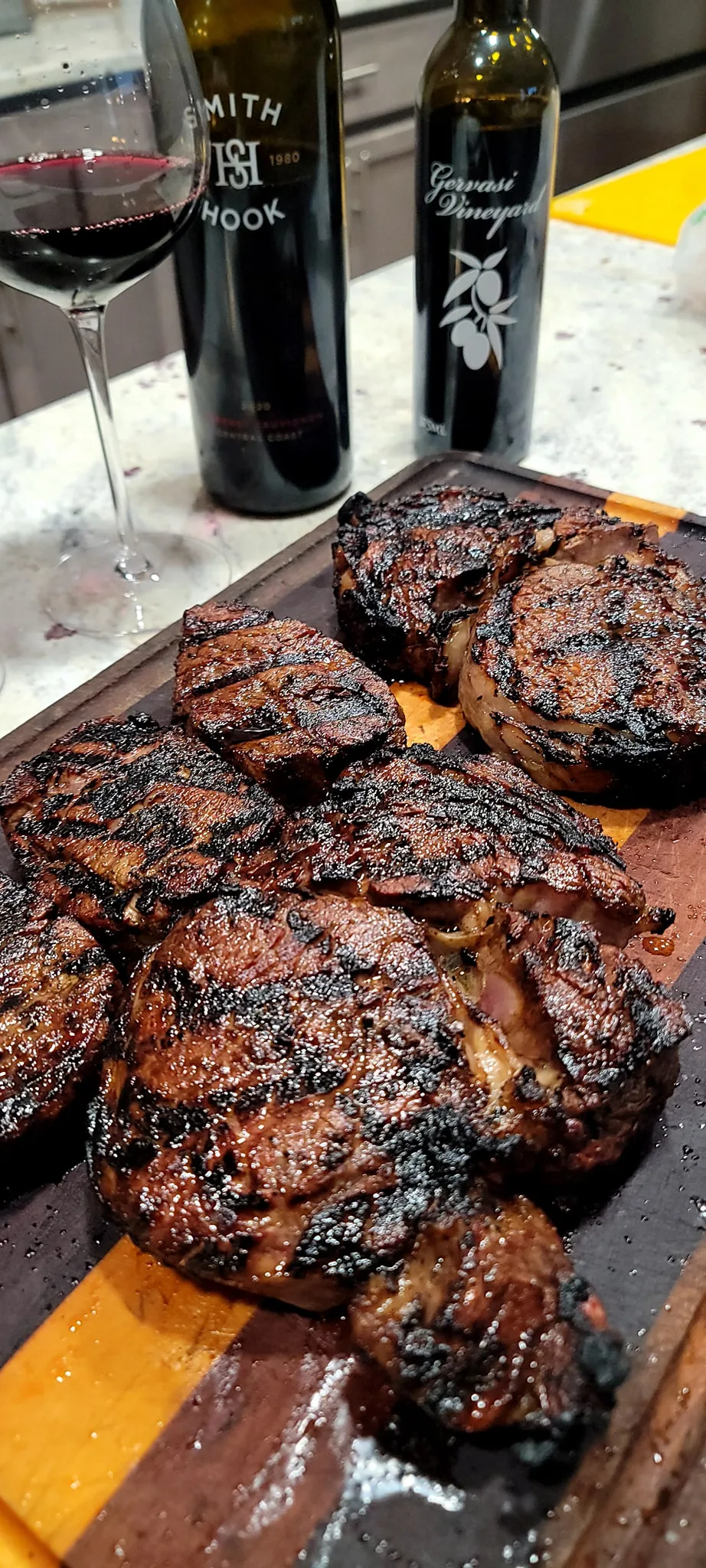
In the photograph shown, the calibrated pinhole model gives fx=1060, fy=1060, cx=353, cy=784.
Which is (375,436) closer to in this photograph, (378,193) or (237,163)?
(237,163)

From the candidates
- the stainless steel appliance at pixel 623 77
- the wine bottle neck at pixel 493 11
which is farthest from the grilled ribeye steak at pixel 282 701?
the stainless steel appliance at pixel 623 77

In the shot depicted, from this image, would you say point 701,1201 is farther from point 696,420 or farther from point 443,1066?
point 696,420

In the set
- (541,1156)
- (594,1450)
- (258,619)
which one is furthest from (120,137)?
(594,1450)

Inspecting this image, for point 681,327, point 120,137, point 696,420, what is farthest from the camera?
point 681,327

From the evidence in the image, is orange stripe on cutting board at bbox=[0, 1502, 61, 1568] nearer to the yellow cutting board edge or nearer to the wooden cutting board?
the wooden cutting board

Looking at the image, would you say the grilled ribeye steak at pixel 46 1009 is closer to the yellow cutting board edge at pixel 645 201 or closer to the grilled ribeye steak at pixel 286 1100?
the grilled ribeye steak at pixel 286 1100

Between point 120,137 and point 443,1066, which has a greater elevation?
point 120,137

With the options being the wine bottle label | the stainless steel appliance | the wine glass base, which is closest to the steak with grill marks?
the wine glass base
